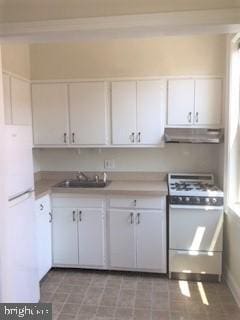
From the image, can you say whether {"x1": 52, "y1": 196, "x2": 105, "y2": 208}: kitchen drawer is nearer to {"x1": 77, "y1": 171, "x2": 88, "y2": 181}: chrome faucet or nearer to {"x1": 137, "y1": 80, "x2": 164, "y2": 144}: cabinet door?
{"x1": 77, "y1": 171, "x2": 88, "y2": 181}: chrome faucet

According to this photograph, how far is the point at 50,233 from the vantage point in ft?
10.4

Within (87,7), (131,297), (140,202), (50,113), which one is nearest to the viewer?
(87,7)

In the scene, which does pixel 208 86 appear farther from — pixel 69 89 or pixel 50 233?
pixel 50 233

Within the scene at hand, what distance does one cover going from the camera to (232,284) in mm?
2783

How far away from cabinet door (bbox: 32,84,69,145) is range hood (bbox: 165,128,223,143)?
49.4 inches

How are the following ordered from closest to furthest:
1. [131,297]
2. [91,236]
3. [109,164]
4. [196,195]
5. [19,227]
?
[19,227] < [131,297] < [196,195] < [91,236] < [109,164]

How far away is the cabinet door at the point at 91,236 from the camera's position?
122 inches

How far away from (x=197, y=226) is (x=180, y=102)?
1.40 metres

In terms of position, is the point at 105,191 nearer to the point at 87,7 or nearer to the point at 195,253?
the point at 195,253

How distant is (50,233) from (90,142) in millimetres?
1155

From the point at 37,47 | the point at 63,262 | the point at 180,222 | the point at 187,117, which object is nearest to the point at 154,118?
the point at 187,117

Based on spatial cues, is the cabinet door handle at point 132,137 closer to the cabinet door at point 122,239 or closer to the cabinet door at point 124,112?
the cabinet door at point 124,112

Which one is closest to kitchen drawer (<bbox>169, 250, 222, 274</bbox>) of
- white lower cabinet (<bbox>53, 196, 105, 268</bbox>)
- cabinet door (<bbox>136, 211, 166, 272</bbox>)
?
cabinet door (<bbox>136, 211, 166, 272</bbox>)

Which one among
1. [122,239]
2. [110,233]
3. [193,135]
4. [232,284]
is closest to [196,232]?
[232,284]
